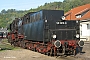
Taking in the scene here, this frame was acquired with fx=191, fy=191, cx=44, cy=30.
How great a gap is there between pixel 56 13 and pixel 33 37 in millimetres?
3607

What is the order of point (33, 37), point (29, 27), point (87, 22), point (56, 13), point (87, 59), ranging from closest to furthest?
point (87, 59) < point (56, 13) < point (33, 37) < point (29, 27) < point (87, 22)

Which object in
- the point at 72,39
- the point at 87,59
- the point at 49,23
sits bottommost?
the point at 87,59

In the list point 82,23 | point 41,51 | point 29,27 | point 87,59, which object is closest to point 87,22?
point 82,23

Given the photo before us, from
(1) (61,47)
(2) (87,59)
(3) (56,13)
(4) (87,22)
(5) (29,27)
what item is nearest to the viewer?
(2) (87,59)

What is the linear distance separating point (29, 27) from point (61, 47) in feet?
20.9

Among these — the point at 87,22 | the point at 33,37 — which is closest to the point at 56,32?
the point at 33,37

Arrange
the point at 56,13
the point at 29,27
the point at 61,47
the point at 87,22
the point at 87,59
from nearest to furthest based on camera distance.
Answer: the point at 87,59, the point at 61,47, the point at 56,13, the point at 29,27, the point at 87,22

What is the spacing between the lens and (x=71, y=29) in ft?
50.8

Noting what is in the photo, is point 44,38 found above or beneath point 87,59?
above

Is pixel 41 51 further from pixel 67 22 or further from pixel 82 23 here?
pixel 82 23

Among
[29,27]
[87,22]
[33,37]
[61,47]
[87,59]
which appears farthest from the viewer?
[87,22]

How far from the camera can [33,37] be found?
18703 millimetres

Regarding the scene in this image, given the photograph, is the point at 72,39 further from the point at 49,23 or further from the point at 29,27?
the point at 29,27

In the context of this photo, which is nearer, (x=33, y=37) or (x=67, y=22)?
(x=67, y=22)
